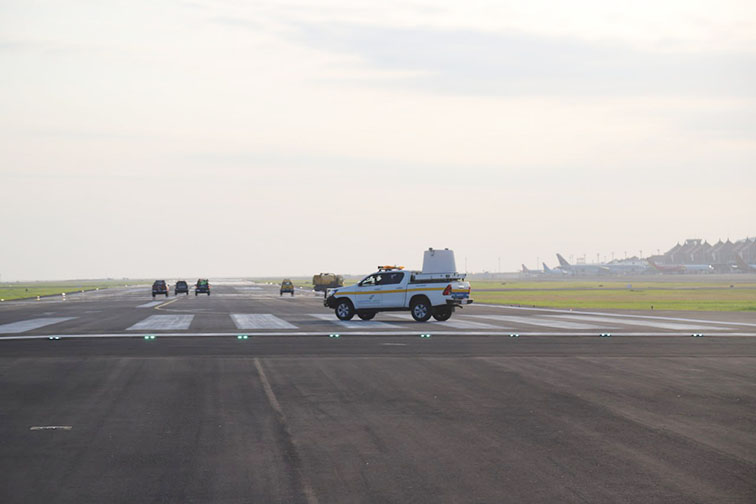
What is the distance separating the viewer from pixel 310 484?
7.85 meters

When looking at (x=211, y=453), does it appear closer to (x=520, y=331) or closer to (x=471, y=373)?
(x=471, y=373)

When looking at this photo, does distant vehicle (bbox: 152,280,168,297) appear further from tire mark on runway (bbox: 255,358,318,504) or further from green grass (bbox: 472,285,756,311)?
tire mark on runway (bbox: 255,358,318,504)

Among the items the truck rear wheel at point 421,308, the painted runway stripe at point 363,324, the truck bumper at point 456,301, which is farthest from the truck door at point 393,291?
the truck bumper at point 456,301

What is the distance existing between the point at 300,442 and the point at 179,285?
85495mm

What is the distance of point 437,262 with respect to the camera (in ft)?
111

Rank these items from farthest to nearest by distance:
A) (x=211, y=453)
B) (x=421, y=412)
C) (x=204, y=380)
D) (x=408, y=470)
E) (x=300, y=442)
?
(x=204, y=380) < (x=421, y=412) < (x=300, y=442) < (x=211, y=453) < (x=408, y=470)

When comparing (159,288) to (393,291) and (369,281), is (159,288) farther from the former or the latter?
(393,291)

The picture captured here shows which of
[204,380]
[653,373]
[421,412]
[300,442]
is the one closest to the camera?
[300,442]

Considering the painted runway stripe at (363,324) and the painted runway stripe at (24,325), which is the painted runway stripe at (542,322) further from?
the painted runway stripe at (24,325)

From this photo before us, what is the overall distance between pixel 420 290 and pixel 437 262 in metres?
1.33

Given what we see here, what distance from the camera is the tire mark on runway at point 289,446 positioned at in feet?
24.9

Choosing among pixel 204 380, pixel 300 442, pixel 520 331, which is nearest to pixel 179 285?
pixel 520 331

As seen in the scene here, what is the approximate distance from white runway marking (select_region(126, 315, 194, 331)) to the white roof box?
32.1 feet

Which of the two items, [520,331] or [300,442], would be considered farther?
[520,331]
